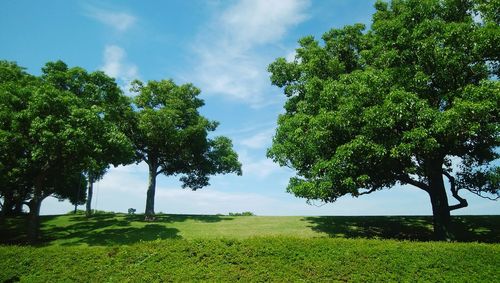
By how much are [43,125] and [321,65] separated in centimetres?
1997

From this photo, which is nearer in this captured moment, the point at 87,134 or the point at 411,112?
the point at 411,112

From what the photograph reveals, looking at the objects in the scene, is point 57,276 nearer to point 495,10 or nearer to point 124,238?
point 124,238

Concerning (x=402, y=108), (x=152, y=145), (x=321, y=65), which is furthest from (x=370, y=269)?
(x=152, y=145)

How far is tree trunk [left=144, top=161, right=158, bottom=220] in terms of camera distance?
36.3 m

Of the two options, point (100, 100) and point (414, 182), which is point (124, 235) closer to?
point (100, 100)

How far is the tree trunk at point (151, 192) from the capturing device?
119 feet

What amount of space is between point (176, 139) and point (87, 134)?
1156 cm

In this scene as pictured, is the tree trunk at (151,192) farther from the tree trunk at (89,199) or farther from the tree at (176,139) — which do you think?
the tree trunk at (89,199)

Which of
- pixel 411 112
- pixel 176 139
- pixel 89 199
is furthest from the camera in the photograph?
pixel 89 199

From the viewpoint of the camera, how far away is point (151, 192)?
1476 inches

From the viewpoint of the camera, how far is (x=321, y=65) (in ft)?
85.5

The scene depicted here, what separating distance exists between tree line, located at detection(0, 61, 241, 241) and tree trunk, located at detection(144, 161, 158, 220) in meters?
0.11

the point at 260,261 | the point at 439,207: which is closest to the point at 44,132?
the point at 260,261

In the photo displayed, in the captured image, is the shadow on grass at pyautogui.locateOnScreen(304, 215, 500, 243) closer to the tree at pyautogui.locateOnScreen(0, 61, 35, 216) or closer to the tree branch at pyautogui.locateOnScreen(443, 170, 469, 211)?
the tree branch at pyautogui.locateOnScreen(443, 170, 469, 211)
